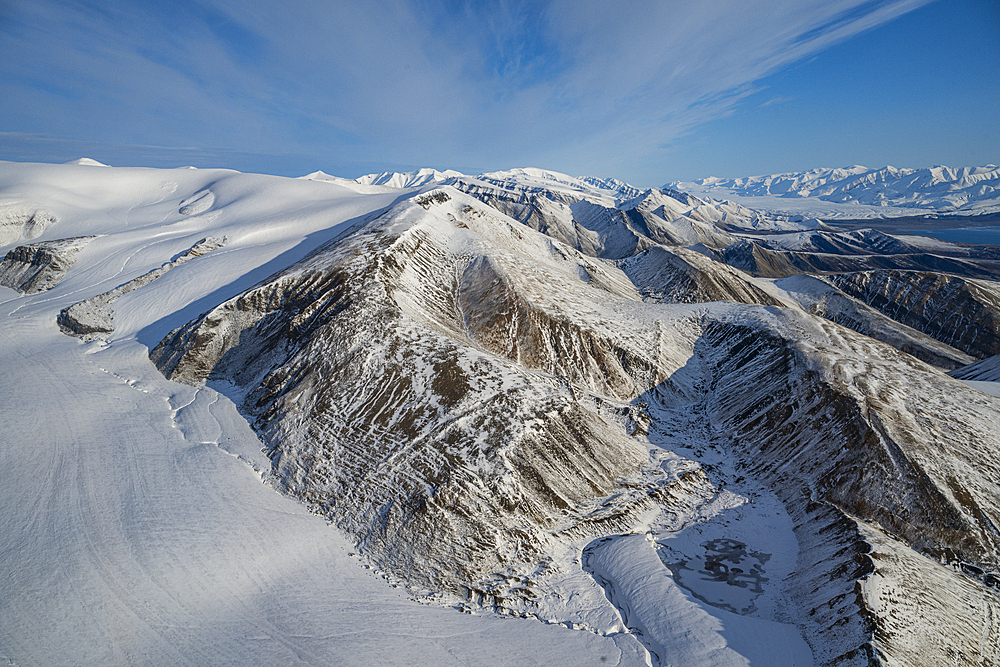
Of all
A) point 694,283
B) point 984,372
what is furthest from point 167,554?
point 694,283

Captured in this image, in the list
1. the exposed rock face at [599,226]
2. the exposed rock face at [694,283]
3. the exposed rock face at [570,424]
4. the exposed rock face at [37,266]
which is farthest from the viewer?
the exposed rock face at [599,226]

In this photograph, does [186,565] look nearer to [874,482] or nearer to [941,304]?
[874,482]

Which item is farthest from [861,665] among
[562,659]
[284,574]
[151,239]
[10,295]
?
[151,239]

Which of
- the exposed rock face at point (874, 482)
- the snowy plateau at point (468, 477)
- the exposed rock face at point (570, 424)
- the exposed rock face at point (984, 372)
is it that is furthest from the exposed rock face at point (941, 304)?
the exposed rock face at point (874, 482)

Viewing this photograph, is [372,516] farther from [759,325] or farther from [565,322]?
[759,325]

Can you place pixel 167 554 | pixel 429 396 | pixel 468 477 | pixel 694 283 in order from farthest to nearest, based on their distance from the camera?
pixel 694 283 < pixel 429 396 < pixel 468 477 < pixel 167 554

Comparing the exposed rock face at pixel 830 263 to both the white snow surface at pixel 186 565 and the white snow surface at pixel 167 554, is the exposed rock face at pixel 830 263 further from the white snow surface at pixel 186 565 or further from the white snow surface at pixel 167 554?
the white snow surface at pixel 167 554

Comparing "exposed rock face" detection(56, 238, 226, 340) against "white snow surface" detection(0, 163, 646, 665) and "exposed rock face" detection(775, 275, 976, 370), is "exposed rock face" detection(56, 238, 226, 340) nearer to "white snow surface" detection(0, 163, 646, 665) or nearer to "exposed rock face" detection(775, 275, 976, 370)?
"white snow surface" detection(0, 163, 646, 665)
